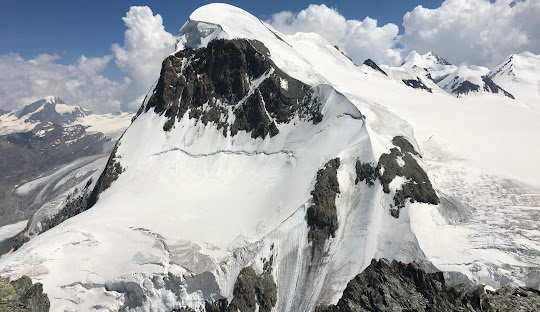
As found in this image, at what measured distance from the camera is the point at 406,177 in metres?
49.0

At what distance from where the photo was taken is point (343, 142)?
55.2 metres

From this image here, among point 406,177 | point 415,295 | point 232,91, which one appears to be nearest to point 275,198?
point 406,177

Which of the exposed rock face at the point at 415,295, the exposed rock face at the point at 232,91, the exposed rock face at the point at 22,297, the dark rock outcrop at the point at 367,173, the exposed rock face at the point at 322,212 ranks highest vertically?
the exposed rock face at the point at 232,91

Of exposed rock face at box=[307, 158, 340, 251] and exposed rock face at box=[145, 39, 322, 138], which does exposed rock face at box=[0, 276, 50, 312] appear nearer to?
exposed rock face at box=[307, 158, 340, 251]

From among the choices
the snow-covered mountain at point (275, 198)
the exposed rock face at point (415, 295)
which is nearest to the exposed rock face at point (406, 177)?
the snow-covered mountain at point (275, 198)

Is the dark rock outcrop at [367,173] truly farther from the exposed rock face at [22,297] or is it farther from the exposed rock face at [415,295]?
the exposed rock face at [22,297]

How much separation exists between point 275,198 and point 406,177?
20.8 m

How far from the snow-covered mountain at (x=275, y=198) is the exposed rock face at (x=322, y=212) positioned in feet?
0.72

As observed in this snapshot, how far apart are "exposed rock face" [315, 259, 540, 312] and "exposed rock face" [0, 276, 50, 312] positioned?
2622 centimetres

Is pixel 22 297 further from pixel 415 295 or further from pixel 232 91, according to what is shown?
pixel 232 91

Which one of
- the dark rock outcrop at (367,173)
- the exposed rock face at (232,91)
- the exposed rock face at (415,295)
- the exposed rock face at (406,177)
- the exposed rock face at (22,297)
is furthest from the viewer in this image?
the exposed rock face at (232,91)

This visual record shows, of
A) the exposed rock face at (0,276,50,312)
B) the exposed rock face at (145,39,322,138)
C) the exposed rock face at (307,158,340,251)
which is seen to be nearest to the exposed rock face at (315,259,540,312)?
the exposed rock face at (307,158,340,251)

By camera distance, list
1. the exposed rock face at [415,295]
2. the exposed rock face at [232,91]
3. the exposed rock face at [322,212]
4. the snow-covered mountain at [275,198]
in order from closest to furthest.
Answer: the exposed rock face at [415,295], the snow-covered mountain at [275,198], the exposed rock face at [322,212], the exposed rock face at [232,91]

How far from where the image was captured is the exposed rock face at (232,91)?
217 ft
